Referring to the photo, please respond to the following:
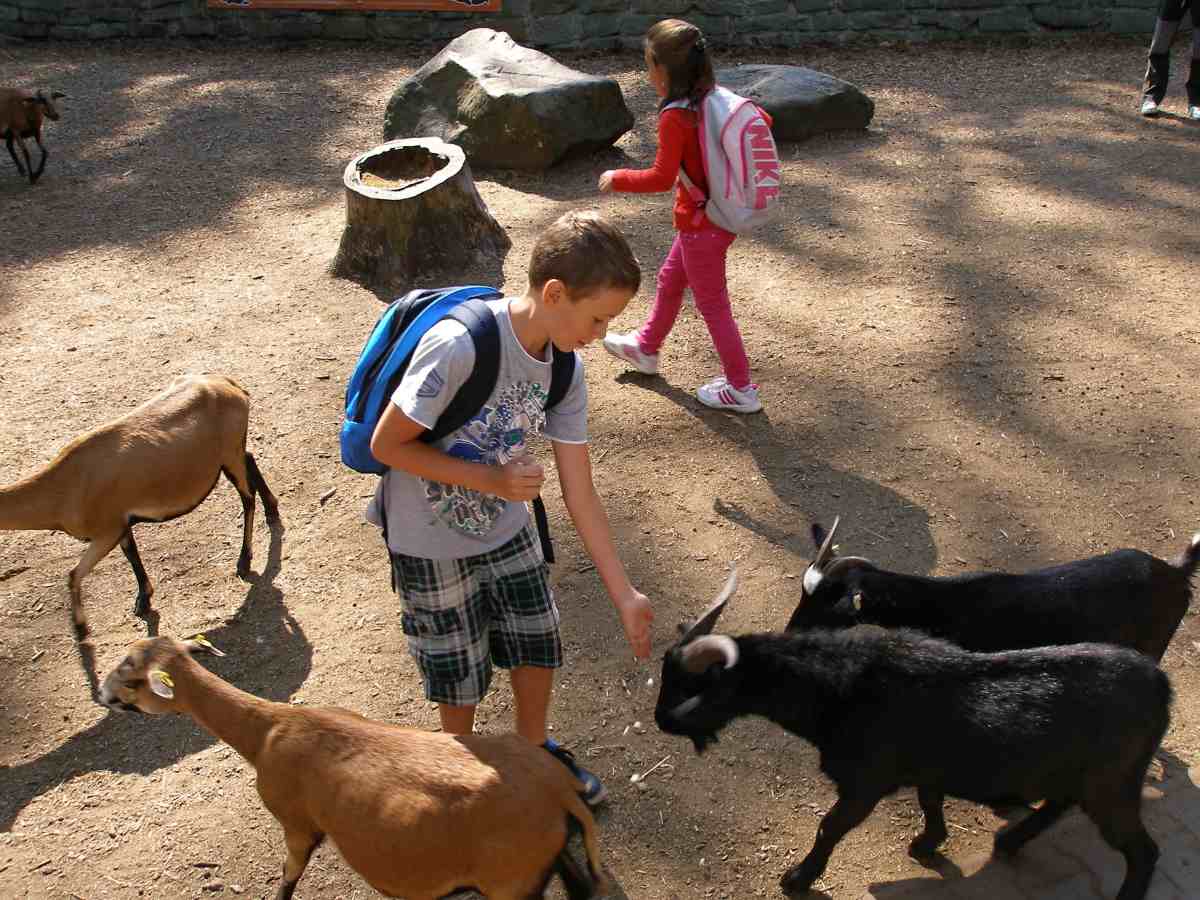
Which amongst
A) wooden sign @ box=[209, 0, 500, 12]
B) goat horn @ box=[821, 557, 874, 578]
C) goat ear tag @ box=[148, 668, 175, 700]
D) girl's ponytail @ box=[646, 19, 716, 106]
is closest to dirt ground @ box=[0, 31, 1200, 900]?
goat horn @ box=[821, 557, 874, 578]

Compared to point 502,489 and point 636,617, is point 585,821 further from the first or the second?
point 502,489

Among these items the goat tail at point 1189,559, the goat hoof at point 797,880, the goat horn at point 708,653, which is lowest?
the goat hoof at point 797,880

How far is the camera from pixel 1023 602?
3688 mm

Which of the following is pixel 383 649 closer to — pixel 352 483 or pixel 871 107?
pixel 352 483

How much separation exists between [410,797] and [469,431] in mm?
941

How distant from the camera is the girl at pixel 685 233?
15.8ft

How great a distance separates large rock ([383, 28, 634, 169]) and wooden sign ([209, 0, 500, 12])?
2.84m

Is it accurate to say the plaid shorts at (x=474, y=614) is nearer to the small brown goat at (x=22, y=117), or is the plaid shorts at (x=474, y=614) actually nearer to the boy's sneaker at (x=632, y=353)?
the boy's sneaker at (x=632, y=353)

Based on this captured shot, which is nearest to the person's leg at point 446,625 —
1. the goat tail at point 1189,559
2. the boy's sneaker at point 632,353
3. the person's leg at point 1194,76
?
the goat tail at point 1189,559

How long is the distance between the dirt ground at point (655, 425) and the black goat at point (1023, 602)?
51 centimetres

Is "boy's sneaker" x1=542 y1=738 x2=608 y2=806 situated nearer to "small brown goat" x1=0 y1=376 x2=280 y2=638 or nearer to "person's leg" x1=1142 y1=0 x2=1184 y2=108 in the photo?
"small brown goat" x1=0 y1=376 x2=280 y2=638

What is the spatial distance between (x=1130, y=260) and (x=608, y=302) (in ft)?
18.3

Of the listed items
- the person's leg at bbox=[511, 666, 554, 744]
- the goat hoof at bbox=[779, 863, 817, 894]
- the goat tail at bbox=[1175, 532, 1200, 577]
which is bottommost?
the goat hoof at bbox=[779, 863, 817, 894]

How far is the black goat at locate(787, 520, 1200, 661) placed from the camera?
144 inches
